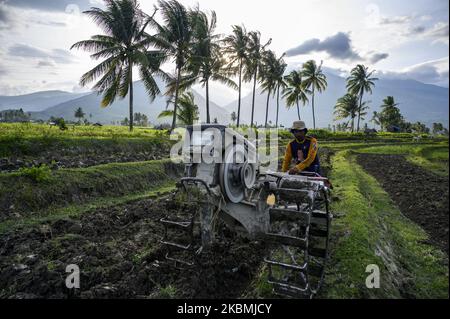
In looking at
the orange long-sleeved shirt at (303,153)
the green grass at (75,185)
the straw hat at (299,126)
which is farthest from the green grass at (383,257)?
the green grass at (75,185)

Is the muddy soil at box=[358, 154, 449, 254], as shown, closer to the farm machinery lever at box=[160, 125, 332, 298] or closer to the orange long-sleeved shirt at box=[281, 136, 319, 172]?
the farm machinery lever at box=[160, 125, 332, 298]

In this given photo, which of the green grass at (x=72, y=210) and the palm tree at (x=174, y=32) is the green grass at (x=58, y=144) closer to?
the green grass at (x=72, y=210)

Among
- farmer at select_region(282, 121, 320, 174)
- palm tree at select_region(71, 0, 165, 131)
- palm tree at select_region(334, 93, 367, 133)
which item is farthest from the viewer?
palm tree at select_region(334, 93, 367, 133)

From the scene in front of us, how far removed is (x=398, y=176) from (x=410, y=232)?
8.12 m

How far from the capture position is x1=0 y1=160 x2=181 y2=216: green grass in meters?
8.23

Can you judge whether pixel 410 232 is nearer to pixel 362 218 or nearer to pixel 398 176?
pixel 362 218

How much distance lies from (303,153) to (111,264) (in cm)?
405

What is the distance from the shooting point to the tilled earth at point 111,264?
4488 mm

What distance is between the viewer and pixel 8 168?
32.8ft

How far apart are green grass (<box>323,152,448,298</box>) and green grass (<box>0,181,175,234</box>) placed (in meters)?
5.98

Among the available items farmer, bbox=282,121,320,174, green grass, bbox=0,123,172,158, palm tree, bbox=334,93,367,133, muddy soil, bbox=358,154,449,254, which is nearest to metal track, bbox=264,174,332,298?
farmer, bbox=282,121,320,174

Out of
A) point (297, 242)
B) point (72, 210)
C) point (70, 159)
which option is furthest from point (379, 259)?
point (70, 159)

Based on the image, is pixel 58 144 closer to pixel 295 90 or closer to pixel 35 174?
pixel 35 174
